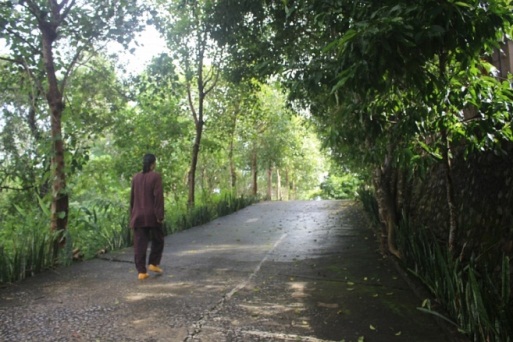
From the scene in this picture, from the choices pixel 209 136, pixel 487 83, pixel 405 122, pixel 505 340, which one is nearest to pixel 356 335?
pixel 505 340

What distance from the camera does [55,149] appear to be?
20.7ft

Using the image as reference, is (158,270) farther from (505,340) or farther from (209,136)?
(209,136)

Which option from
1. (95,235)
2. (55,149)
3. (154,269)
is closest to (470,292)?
(154,269)

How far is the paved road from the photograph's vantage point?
146 inches

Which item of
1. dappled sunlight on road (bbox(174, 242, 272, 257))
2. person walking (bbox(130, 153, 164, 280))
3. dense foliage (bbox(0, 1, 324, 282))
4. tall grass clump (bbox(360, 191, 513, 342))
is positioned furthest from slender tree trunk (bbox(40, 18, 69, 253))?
tall grass clump (bbox(360, 191, 513, 342))

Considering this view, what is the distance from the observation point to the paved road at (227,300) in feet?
12.1

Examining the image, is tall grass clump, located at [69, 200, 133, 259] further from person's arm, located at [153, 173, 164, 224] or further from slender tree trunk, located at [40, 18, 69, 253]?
person's arm, located at [153, 173, 164, 224]

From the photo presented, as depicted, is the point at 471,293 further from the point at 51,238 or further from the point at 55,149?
the point at 55,149

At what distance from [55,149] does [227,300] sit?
3643mm

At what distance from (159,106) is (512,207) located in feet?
32.5

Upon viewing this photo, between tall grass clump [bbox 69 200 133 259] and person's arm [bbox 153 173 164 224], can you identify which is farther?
tall grass clump [bbox 69 200 133 259]

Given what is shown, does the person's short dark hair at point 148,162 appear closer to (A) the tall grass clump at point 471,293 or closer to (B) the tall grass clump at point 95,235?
(B) the tall grass clump at point 95,235

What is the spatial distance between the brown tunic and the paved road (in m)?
0.78

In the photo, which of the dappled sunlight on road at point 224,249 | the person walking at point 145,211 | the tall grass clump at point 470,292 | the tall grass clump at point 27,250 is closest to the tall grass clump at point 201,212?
the dappled sunlight on road at point 224,249
